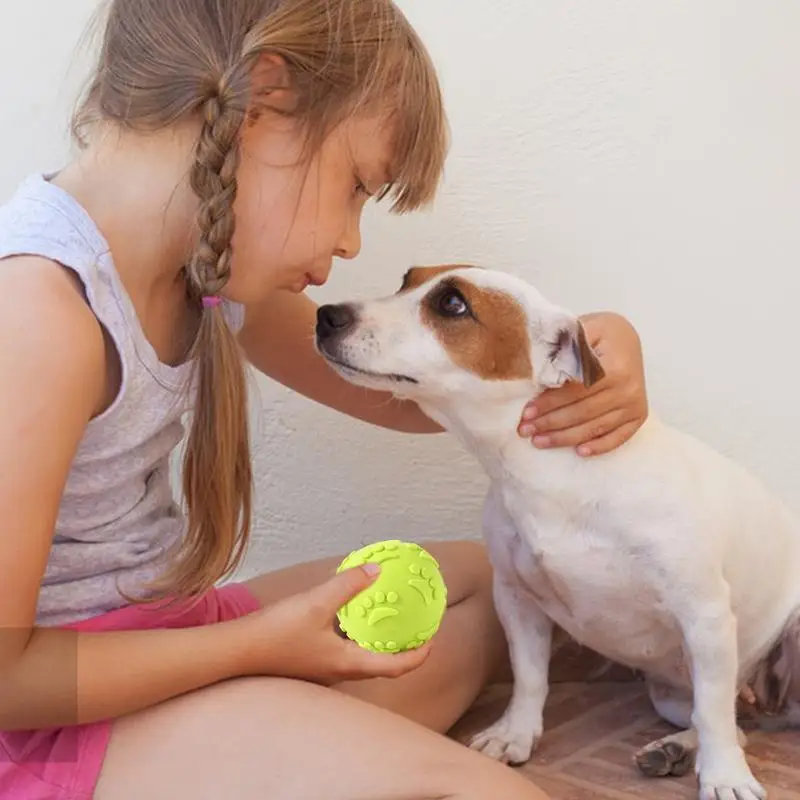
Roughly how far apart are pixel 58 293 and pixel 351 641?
417 millimetres

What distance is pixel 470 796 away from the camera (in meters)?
0.97

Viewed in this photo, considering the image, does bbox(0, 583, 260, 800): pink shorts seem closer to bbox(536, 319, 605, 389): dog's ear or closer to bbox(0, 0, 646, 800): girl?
bbox(0, 0, 646, 800): girl

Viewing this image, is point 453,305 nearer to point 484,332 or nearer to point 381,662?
point 484,332

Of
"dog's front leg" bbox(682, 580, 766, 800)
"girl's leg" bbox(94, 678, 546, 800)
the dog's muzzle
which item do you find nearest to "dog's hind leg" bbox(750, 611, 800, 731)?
"dog's front leg" bbox(682, 580, 766, 800)

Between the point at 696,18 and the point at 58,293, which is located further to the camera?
the point at 696,18

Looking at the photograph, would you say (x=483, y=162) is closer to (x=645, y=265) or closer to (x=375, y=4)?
(x=645, y=265)

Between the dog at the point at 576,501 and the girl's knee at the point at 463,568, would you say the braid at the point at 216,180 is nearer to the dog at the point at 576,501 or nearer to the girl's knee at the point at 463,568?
the dog at the point at 576,501

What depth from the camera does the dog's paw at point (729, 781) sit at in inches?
47.2

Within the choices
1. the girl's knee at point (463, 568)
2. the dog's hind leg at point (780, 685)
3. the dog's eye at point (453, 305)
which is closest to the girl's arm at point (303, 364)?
the girl's knee at point (463, 568)

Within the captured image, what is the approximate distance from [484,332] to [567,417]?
0.13m

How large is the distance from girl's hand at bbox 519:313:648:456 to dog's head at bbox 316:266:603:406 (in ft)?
0.08

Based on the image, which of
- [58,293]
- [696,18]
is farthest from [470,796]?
[696,18]

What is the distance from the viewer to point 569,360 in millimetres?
1171

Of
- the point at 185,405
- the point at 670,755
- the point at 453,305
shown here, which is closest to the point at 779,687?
the point at 670,755
